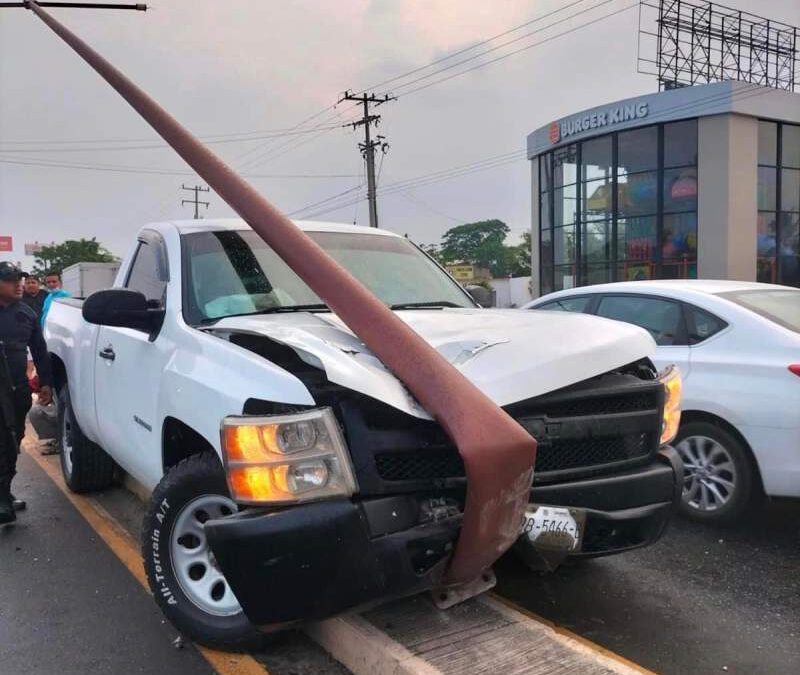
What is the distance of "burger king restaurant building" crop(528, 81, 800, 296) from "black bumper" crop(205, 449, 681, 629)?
75.9ft

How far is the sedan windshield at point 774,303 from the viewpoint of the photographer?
4723 millimetres

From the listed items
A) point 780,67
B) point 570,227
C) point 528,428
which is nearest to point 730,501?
point 528,428

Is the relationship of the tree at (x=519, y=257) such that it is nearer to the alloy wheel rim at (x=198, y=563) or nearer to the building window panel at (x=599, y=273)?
the building window panel at (x=599, y=273)

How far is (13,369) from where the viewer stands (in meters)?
5.34

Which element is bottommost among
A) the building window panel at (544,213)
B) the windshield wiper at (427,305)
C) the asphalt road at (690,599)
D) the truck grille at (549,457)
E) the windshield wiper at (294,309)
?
the asphalt road at (690,599)

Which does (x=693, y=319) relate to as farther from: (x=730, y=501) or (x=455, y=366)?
(x=455, y=366)

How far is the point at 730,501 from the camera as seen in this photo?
460cm

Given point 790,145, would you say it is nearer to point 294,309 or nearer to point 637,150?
point 637,150

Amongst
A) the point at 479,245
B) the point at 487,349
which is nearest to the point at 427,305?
the point at 487,349

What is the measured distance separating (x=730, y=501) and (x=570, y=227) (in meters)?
23.2

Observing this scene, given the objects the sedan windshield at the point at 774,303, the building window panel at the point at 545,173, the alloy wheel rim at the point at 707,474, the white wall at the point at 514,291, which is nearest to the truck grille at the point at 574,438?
the alloy wheel rim at the point at 707,474

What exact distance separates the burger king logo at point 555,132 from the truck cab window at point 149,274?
23922 mm

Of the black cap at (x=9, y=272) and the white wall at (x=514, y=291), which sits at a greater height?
the black cap at (x=9, y=272)

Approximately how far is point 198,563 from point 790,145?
27.0 meters
